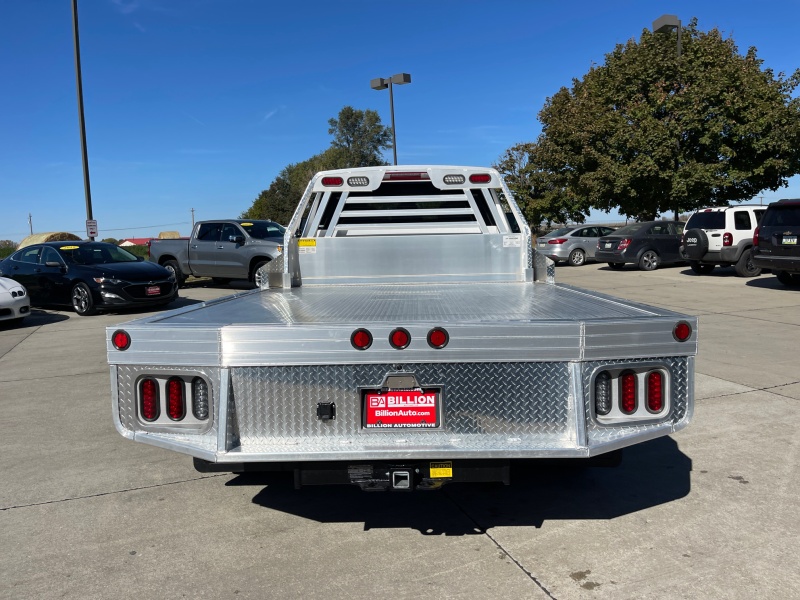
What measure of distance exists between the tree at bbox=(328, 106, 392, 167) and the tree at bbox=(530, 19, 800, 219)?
5591 centimetres

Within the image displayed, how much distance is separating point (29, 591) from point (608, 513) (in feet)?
9.84

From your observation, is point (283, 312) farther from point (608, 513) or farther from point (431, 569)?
point (608, 513)

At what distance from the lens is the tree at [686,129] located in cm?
2266

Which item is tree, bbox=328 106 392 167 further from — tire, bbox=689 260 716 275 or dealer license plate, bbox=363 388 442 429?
dealer license plate, bbox=363 388 442 429

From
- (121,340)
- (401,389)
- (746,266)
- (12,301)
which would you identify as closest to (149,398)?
(121,340)

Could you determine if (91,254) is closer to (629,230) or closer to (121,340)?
(121,340)

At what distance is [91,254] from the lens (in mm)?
13781

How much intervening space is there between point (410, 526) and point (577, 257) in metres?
21.5

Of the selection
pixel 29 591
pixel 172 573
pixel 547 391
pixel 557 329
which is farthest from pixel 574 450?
pixel 29 591

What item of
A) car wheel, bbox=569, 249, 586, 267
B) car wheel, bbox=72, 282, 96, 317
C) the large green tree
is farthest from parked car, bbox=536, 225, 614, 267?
the large green tree

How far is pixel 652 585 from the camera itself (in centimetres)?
304

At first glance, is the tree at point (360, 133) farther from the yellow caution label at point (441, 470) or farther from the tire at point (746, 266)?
the yellow caution label at point (441, 470)

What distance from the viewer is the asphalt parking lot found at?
311cm

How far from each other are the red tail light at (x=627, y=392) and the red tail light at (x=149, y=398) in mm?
2197
